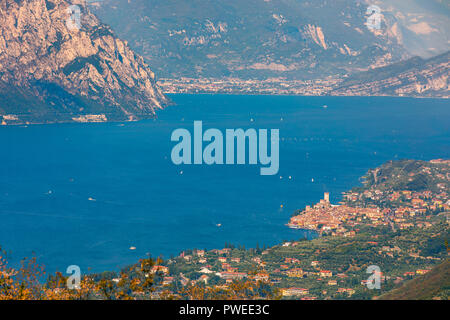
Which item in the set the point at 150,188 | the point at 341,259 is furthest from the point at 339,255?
the point at 150,188

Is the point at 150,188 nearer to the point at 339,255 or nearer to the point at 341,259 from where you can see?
the point at 339,255

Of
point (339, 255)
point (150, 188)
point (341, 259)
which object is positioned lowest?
point (341, 259)

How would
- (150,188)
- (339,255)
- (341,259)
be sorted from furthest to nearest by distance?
(150,188)
(339,255)
(341,259)

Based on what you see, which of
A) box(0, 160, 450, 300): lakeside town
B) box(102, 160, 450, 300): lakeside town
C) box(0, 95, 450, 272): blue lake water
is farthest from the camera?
box(0, 95, 450, 272): blue lake water

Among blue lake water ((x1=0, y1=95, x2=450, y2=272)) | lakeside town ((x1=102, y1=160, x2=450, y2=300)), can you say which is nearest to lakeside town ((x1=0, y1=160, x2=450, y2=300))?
lakeside town ((x1=102, y1=160, x2=450, y2=300))

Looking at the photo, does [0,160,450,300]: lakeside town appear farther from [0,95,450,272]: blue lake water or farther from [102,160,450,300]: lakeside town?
[0,95,450,272]: blue lake water

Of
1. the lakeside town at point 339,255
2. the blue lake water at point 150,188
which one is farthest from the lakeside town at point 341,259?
the blue lake water at point 150,188

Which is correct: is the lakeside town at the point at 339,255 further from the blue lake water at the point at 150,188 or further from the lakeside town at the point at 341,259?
the blue lake water at the point at 150,188

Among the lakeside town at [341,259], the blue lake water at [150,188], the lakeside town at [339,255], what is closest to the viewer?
the lakeside town at [341,259]
